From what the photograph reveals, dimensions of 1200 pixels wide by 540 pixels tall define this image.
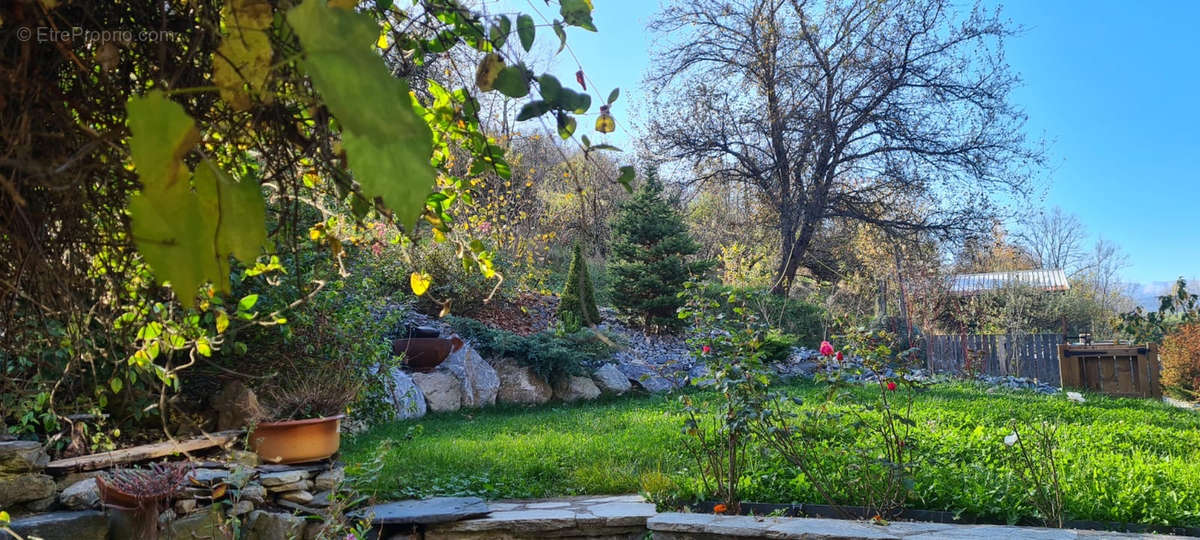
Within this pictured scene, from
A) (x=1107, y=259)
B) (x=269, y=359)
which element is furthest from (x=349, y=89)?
(x=1107, y=259)

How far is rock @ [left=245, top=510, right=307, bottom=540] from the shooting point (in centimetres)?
348

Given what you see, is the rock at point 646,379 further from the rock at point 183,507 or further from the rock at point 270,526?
the rock at point 183,507

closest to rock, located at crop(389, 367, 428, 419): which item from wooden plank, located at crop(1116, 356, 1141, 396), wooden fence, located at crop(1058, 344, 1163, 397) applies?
wooden fence, located at crop(1058, 344, 1163, 397)

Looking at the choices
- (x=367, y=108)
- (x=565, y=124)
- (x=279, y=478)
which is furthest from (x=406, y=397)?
(x=367, y=108)

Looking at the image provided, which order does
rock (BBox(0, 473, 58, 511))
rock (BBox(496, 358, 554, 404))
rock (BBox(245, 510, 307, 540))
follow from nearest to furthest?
1. rock (BBox(0, 473, 58, 511))
2. rock (BBox(245, 510, 307, 540))
3. rock (BBox(496, 358, 554, 404))

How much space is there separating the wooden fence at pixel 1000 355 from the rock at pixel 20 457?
1119 cm

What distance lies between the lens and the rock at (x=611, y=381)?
29.8 ft

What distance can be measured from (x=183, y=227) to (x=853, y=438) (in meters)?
5.10

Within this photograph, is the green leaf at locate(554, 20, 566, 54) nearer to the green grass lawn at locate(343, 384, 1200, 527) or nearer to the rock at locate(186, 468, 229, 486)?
the green grass lawn at locate(343, 384, 1200, 527)

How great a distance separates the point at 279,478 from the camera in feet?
12.1

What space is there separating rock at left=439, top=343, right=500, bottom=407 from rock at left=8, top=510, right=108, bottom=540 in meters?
4.86

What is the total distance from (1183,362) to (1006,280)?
9152 millimetres

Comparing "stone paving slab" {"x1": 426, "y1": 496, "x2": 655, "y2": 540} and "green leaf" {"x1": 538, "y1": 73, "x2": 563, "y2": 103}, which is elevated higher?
"green leaf" {"x1": 538, "y1": 73, "x2": 563, "y2": 103}

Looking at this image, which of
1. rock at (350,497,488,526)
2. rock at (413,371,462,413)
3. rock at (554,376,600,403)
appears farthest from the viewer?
rock at (554,376,600,403)
